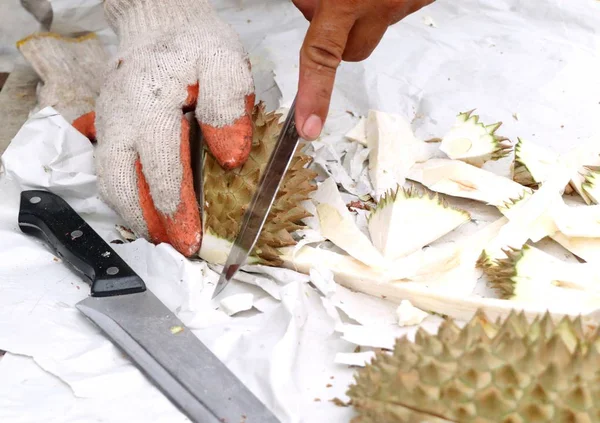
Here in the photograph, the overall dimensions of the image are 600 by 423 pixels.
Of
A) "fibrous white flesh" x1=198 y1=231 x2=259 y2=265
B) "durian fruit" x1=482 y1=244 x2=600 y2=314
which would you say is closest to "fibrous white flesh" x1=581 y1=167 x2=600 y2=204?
"durian fruit" x1=482 y1=244 x2=600 y2=314

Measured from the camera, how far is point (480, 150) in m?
1.53

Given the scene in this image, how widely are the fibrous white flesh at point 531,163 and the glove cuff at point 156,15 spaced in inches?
31.3

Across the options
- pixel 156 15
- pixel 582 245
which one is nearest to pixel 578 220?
pixel 582 245

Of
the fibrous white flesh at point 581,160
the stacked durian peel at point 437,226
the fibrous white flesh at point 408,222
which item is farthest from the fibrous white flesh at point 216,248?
the fibrous white flesh at point 581,160

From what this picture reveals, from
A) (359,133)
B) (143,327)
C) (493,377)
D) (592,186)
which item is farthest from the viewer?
(359,133)

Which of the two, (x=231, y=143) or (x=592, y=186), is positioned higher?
(x=231, y=143)

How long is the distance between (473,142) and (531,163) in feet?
0.47

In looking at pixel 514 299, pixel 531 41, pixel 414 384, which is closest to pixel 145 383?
pixel 414 384

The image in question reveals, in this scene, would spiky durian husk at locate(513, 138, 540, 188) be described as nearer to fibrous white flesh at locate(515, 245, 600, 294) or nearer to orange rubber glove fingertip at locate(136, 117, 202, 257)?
fibrous white flesh at locate(515, 245, 600, 294)

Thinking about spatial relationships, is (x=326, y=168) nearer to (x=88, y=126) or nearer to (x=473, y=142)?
(x=473, y=142)

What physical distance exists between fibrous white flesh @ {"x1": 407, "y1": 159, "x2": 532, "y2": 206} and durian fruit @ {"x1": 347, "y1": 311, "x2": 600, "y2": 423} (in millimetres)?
627

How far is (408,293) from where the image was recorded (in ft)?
3.99

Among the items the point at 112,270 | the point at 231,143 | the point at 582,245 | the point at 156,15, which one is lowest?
the point at 582,245

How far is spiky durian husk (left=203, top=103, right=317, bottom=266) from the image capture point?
125 cm
